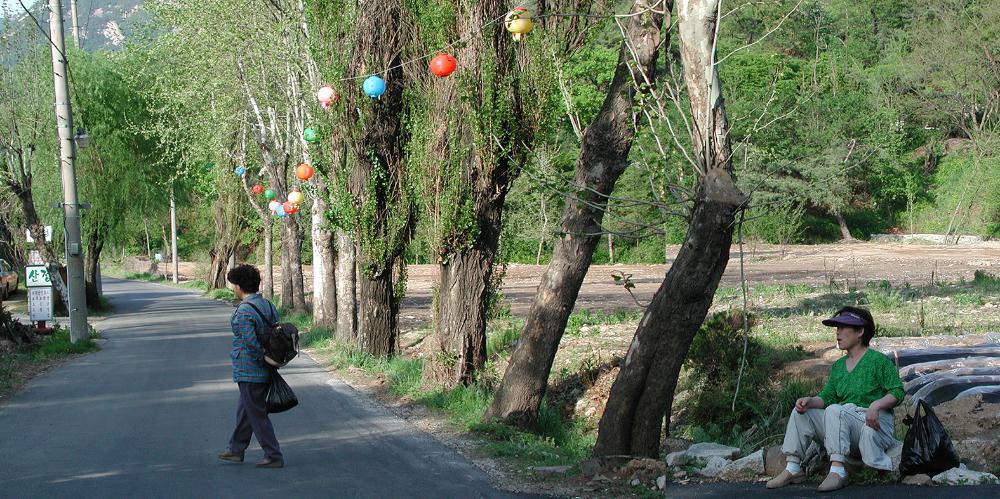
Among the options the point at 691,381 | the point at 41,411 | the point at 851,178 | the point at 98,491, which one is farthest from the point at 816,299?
the point at 851,178

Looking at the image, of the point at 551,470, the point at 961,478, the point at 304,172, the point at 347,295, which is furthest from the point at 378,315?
the point at 961,478

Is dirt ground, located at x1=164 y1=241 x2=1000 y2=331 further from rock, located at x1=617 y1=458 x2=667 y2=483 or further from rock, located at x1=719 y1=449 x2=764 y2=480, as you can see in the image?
rock, located at x1=719 y1=449 x2=764 y2=480

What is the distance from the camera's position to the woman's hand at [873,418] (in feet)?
22.5

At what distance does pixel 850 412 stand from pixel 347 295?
14755 millimetres

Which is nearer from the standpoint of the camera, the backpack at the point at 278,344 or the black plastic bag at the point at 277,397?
the backpack at the point at 278,344

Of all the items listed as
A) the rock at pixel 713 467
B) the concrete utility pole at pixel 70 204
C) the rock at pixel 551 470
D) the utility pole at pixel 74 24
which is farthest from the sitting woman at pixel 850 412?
the utility pole at pixel 74 24

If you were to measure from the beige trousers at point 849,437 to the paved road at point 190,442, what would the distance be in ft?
7.84

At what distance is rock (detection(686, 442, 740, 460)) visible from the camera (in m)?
8.44

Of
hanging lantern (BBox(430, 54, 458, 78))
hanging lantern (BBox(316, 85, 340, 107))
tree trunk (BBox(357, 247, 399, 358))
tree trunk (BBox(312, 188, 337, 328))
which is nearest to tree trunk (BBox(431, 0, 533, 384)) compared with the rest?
hanging lantern (BBox(430, 54, 458, 78))

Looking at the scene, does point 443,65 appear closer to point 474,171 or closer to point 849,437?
point 474,171

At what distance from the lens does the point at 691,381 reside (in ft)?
44.2

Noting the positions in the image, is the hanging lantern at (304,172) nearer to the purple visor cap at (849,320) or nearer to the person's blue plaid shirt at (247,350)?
the person's blue plaid shirt at (247,350)

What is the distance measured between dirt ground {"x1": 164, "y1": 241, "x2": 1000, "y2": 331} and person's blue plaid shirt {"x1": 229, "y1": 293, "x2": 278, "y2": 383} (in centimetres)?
1476

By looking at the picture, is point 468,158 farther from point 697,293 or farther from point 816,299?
point 816,299
